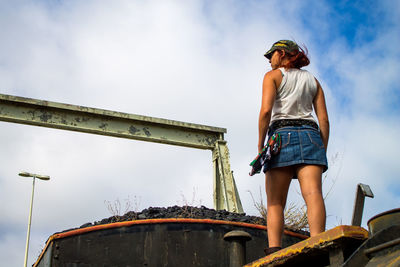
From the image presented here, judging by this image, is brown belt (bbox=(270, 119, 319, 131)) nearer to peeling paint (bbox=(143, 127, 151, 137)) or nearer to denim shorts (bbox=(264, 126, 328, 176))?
denim shorts (bbox=(264, 126, 328, 176))

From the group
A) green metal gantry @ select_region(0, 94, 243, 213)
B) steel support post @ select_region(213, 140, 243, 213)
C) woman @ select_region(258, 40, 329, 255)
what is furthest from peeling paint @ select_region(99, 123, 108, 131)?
woman @ select_region(258, 40, 329, 255)

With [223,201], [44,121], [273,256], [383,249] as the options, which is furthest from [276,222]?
[44,121]

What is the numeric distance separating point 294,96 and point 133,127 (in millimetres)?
5126

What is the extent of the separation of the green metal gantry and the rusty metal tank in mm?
3471

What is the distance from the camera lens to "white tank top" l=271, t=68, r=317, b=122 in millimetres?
3018

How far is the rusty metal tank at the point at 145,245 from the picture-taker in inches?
147

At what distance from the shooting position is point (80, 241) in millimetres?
3775

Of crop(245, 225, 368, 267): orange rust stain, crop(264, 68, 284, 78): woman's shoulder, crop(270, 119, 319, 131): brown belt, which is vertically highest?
crop(264, 68, 284, 78): woman's shoulder

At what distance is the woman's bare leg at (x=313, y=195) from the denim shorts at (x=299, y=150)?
0.18ft

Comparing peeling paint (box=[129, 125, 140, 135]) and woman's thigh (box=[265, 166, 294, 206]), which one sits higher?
peeling paint (box=[129, 125, 140, 135])

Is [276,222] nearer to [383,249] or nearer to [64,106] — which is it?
[383,249]

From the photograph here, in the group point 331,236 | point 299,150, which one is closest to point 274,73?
point 299,150

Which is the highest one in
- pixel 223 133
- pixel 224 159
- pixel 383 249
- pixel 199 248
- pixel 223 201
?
pixel 223 133

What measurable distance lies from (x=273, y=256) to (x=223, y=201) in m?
5.51
